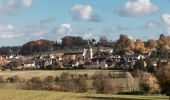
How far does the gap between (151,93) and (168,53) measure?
8376 cm

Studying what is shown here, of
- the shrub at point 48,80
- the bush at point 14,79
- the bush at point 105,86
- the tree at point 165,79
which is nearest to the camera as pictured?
the bush at point 105,86

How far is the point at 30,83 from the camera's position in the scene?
→ 3105 inches

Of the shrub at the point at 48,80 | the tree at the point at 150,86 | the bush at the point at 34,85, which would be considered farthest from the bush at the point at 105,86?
the shrub at the point at 48,80

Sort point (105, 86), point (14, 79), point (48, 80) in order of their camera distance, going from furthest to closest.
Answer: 1. point (14, 79)
2. point (48, 80)
3. point (105, 86)

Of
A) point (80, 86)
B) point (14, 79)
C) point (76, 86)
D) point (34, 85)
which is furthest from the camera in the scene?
point (14, 79)

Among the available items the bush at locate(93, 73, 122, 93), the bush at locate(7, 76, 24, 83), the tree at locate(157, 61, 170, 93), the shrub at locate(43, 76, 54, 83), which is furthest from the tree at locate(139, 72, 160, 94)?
the bush at locate(7, 76, 24, 83)

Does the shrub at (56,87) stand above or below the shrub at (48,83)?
below

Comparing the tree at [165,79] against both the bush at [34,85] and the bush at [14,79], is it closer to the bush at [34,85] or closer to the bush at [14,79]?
the bush at [34,85]

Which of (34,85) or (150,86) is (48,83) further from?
(150,86)

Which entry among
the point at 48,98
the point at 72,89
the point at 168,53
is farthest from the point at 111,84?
the point at 168,53

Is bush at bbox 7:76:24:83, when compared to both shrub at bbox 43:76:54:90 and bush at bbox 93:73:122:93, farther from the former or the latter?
bush at bbox 93:73:122:93

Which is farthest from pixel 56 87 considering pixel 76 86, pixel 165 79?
pixel 165 79

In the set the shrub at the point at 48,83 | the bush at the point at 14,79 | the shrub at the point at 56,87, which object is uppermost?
the bush at the point at 14,79

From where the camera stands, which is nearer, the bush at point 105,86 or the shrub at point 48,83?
the bush at point 105,86
